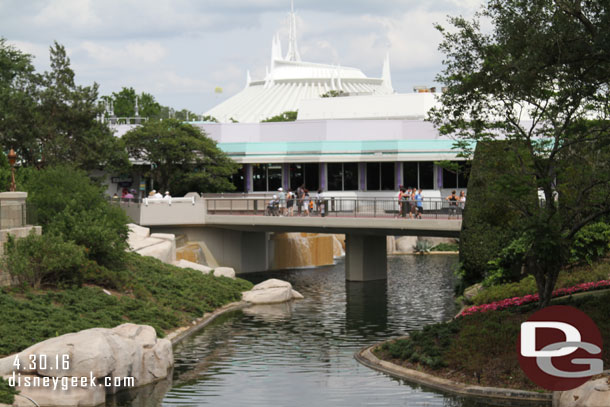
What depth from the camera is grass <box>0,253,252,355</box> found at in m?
25.4

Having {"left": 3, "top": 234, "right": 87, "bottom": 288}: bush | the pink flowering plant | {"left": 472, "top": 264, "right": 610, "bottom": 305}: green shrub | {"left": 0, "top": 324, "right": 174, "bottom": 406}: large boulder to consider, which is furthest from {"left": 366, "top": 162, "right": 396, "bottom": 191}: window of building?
{"left": 0, "top": 324, "right": 174, "bottom": 406}: large boulder

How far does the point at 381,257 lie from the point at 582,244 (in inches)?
687

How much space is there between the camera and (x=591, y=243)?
3219 centimetres

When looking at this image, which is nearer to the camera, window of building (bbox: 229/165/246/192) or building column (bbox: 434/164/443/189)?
building column (bbox: 434/164/443/189)

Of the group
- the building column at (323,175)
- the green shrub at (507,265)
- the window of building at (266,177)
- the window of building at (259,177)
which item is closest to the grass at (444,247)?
the building column at (323,175)

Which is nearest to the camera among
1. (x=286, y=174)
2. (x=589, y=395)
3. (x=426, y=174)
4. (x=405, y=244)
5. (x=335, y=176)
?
(x=589, y=395)

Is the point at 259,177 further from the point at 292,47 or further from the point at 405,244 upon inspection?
the point at 292,47

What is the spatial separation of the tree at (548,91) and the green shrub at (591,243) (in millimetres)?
7741

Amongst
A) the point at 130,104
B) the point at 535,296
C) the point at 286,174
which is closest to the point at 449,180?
the point at 286,174

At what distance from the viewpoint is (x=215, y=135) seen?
219ft

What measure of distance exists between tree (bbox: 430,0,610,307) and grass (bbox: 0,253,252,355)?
12227 mm

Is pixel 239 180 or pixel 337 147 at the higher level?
pixel 337 147

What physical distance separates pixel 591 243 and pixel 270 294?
46.5 feet

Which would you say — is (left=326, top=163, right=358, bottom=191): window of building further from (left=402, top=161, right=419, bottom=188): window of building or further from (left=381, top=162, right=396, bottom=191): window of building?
(left=402, top=161, right=419, bottom=188): window of building
